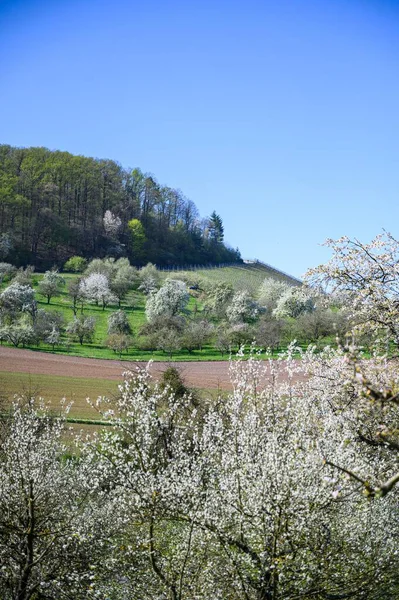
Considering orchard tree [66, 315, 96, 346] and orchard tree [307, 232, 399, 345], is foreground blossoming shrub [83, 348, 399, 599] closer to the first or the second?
orchard tree [307, 232, 399, 345]

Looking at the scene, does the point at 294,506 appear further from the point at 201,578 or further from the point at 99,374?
the point at 99,374

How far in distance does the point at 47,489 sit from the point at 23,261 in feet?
287

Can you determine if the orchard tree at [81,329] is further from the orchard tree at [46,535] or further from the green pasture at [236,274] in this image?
the orchard tree at [46,535]

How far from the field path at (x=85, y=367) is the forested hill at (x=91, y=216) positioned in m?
47.3

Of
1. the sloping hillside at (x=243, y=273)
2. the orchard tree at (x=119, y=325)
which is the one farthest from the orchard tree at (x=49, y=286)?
the sloping hillside at (x=243, y=273)

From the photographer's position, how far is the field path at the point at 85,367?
42.0 metres

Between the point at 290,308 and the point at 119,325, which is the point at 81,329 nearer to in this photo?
the point at 119,325

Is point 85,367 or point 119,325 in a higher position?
point 119,325

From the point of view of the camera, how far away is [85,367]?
46719 millimetres

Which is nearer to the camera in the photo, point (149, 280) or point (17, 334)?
point (17, 334)

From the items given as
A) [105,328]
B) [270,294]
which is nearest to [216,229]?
[270,294]

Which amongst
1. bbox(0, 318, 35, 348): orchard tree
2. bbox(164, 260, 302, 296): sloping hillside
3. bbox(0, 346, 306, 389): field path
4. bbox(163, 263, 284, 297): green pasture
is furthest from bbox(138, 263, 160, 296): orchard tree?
bbox(0, 346, 306, 389): field path

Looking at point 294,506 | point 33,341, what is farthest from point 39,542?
point 33,341

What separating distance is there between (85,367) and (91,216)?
2982 inches
